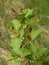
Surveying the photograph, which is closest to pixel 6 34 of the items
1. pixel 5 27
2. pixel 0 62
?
pixel 5 27

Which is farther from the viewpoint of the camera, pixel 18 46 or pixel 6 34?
pixel 6 34

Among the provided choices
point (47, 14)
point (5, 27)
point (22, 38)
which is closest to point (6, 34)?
point (5, 27)

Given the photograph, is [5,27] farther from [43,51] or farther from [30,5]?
[43,51]

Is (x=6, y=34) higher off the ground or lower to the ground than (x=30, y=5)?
lower

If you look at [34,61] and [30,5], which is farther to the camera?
[30,5]

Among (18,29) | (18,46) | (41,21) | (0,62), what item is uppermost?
(18,29)

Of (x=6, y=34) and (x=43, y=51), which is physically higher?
(x=43, y=51)

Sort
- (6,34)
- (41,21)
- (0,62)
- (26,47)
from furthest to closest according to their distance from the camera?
(41,21) < (6,34) < (0,62) < (26,47)

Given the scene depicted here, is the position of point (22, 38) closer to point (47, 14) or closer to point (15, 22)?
point (15, 22)

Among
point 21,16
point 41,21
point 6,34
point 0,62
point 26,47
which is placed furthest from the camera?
point 41,21
